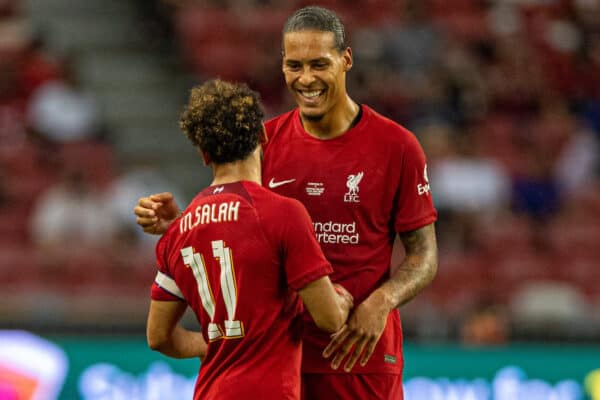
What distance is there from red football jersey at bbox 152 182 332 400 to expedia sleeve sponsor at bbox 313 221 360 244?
49 centimetres

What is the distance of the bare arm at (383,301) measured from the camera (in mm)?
4105

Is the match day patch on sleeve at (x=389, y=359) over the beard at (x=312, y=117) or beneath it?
beneath

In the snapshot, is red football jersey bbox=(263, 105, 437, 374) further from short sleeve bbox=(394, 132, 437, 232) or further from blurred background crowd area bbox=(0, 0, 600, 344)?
blurred background crowd area bbox=(0, 0, 600, 344)

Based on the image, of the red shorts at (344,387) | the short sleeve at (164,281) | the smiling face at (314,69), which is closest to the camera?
the short sleeve at (164,281)

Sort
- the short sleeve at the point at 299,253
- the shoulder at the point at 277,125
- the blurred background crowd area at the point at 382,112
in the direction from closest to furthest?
the short sleeve at the point at 299,253 → the shoulder at the point at 277,125 → the blurred background crowd area at the point at 382,112

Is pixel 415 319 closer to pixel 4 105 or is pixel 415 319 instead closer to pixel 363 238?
pixel 363 238

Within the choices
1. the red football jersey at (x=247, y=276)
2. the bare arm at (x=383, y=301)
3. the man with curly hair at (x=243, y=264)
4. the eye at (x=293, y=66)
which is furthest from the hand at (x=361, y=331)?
the eye at (x=293, y=66)

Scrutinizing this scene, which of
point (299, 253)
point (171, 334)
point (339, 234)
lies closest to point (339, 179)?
point (339, 234)

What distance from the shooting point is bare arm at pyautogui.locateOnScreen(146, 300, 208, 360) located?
4086 millimetres

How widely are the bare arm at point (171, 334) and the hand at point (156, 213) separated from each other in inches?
12.8

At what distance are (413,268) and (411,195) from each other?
28 cm

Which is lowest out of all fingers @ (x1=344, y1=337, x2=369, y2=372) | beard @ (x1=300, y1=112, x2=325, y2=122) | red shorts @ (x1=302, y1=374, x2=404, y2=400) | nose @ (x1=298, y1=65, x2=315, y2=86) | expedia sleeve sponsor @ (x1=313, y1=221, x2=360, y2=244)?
red shorts @ (x1=302, y1=374, x2=404, y2=400)

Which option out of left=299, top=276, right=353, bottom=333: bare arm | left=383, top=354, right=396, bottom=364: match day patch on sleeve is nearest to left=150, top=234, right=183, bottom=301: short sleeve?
left=299, top=276, right=353, bottom=333: bare arm

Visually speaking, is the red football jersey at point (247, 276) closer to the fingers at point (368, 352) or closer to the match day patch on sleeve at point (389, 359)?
the fingers at point (368, 352)
